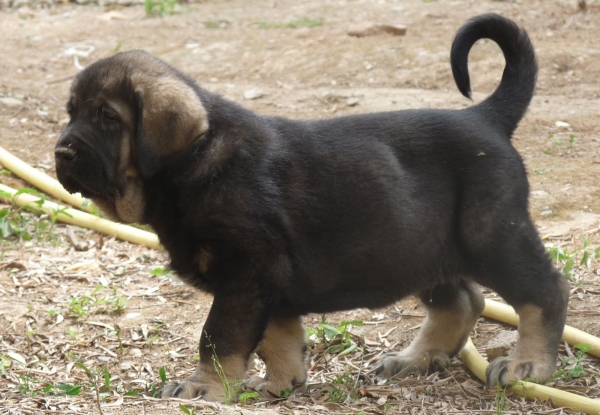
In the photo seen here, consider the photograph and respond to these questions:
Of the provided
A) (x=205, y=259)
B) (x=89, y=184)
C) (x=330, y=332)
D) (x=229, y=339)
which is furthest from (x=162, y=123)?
(x=330, y=332)

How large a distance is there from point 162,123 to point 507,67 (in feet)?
6.87

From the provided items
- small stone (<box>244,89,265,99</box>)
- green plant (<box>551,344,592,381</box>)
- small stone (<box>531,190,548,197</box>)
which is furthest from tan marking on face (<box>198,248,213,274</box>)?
small stone (<box>244,89,265,99</box>)

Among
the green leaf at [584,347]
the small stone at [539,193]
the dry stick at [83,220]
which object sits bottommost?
the dry stick at [83,220]

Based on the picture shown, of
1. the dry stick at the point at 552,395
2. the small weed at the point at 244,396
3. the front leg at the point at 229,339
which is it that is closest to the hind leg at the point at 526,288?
the dry stick at the point at 552,395

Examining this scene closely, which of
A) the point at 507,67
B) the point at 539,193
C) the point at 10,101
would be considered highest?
the point at 507,67

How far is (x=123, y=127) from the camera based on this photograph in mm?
4445

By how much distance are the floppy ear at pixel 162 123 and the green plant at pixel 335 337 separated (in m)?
1.66

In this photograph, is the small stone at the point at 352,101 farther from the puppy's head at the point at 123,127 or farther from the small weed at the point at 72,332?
the puppy's head at the point at 123,127

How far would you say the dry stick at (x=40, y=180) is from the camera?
25.9 ft

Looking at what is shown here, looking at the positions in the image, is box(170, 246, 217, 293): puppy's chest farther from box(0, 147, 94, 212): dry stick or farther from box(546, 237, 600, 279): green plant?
box(0, 147, 94, 212): dry stick

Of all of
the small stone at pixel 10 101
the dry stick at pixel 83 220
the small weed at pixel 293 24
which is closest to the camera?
the dry stick at pixel 83 220

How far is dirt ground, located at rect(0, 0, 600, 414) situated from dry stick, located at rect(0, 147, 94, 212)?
0.15 metres

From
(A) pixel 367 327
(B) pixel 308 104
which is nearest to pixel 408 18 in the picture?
(B) pixel 308 104

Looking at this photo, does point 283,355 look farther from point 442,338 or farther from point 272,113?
point 272,113
